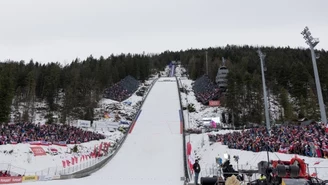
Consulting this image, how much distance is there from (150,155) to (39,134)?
1235 centimetres

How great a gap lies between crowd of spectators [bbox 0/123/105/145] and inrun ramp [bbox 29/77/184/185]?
5.88 meters

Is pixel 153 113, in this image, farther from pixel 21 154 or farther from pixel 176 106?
pixel 21 154

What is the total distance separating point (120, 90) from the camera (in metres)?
67.4

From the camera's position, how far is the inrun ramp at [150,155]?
18219mm

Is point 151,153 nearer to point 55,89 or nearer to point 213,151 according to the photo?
point 213,151

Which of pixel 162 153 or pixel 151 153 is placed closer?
pixel 162 153

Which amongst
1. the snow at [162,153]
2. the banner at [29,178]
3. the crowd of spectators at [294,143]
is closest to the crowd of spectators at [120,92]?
the snow at [162,153]

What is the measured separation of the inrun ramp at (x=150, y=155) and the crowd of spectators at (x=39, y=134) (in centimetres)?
588

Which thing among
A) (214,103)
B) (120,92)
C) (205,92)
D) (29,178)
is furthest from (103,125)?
(205,92)

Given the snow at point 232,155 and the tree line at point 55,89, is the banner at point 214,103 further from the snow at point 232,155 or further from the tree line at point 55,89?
the tree line at point 55,89

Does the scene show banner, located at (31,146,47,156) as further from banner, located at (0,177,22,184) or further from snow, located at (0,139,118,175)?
banner, located at (0,177,22,184)

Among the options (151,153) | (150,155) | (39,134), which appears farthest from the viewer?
(39,134)

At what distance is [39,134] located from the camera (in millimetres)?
29422

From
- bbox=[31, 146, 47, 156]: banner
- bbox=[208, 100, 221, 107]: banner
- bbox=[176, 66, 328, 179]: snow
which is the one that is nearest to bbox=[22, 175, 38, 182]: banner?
bbox=[31, 146, 47, 156]: banner
